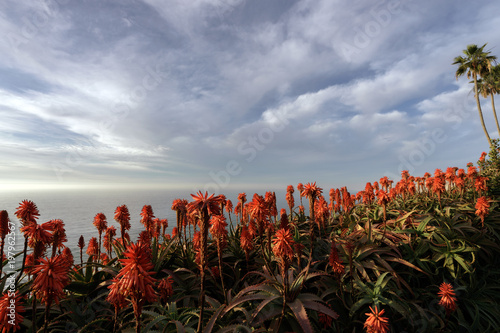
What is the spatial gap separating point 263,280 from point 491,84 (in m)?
58.6

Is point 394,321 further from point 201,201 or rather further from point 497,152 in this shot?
point 497,152

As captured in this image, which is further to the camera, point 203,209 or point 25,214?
point 25,214

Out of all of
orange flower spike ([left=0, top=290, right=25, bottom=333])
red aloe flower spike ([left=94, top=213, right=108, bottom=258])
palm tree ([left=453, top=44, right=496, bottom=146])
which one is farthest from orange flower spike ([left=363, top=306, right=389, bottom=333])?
palm tree ([left=453, top=44, right=496, bottom=146])

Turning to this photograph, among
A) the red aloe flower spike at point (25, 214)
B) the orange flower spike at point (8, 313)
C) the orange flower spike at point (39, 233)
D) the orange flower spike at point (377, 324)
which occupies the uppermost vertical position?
the red aloe flower spike at point (25, 214)

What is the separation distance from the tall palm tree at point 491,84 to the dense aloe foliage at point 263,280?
48.7 metres

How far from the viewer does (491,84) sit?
40500 millimetres

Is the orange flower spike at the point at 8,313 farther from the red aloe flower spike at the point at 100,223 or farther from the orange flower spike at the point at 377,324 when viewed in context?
the orange flower spike at the point at 377,324

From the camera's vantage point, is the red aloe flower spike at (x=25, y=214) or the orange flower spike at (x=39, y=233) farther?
the red aloe flower spike at (x=25, y=214)

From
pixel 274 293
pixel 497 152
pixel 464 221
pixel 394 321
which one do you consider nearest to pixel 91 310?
pixel 274 293

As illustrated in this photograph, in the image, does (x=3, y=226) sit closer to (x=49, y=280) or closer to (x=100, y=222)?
(x=49, y=280)

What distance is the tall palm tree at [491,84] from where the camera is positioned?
3909 centimetres

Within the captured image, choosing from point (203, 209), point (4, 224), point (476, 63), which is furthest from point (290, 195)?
point (476, 63)

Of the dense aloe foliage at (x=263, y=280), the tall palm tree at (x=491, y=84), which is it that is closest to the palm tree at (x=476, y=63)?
the tall palm tree at (x=491, y=84)

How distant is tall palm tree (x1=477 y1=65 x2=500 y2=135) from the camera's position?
3909 centimetres
